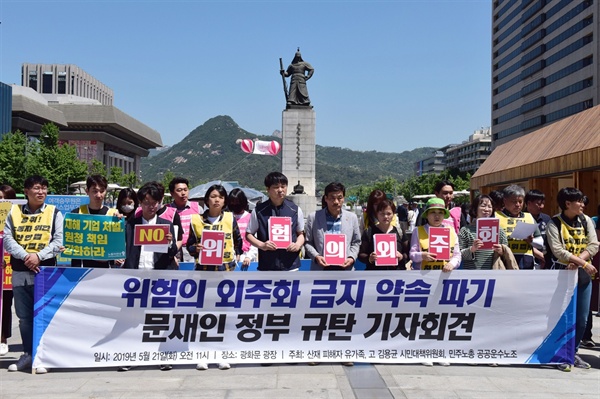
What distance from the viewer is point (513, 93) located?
269 ft

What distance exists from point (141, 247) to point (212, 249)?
0.78m

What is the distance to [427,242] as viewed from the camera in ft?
19.7

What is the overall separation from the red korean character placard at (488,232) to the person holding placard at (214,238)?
249 cm

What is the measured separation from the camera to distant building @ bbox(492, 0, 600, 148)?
59688 mm

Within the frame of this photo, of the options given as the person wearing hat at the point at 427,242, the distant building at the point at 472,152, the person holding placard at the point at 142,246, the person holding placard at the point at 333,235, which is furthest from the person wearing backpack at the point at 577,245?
the distant building at the point at 472,152

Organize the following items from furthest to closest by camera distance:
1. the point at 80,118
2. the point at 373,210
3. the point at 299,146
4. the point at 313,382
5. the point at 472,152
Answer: the point at 472,152, the point at 80,118, the point at 299,146, the point at 373,210, the point at 313,382

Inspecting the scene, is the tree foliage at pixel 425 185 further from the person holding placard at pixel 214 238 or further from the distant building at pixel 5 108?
the person holding placard at pixel 214 238

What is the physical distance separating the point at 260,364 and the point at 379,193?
212 centimetres

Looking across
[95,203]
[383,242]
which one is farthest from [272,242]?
[95,203]

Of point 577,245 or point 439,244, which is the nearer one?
point 439,244

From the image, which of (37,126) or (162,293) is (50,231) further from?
(37,126)

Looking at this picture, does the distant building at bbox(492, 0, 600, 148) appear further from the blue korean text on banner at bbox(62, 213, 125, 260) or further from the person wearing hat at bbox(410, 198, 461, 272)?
the blue korean text on banner at bbox(62, 213, 125, 260)

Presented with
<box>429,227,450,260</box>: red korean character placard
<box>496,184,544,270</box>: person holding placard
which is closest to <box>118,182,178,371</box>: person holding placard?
<box>429,227,450,260</box>: red korean character placard

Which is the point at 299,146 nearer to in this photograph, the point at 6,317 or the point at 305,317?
the point at 6,317
